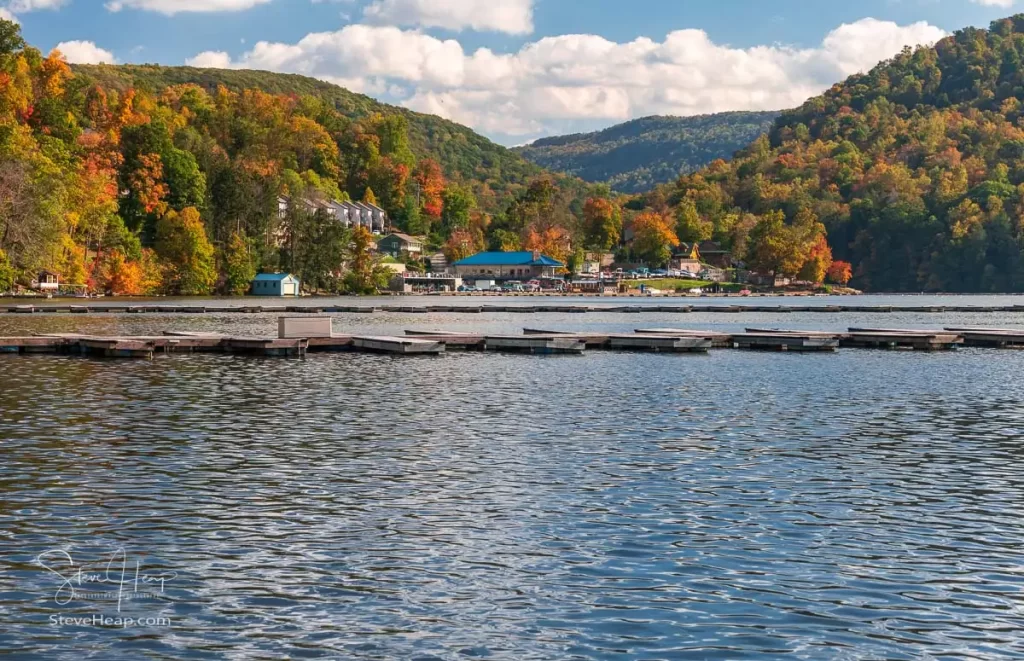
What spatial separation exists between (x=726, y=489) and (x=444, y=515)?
5.35m

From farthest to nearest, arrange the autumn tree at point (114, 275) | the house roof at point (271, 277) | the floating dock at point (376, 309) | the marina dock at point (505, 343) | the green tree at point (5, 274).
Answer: the house roof at point (271, 277)
the autumn tree at point (114, 275)
the green tree at point (5, 274)
the floating dock at point (376, 309)
the marina dock at point (505, 343)

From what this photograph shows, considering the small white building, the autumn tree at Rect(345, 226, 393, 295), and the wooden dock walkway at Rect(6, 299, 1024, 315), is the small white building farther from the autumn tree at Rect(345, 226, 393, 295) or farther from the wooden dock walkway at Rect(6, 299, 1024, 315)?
the autumn tree at Rect(345, 226, 393, 295)

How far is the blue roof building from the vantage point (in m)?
146

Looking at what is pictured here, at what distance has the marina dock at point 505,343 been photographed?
5009 cm

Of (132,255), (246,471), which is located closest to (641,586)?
(246,471)

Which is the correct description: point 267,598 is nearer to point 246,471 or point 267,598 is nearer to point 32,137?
point 246,471

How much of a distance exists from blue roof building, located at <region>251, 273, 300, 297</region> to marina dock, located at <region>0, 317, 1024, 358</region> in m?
88.7

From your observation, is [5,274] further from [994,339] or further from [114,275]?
[994,339]

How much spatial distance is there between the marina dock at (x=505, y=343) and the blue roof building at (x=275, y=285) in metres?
88.7

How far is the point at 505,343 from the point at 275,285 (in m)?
96.8

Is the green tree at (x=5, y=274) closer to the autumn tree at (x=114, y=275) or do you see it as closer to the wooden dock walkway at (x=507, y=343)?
the autumn tree at (x=114, y=275)

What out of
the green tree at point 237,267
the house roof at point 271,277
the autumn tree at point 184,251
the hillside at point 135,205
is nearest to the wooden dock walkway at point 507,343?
the hillside at point 135,205

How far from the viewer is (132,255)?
132 meters

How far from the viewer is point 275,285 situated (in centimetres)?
14600
